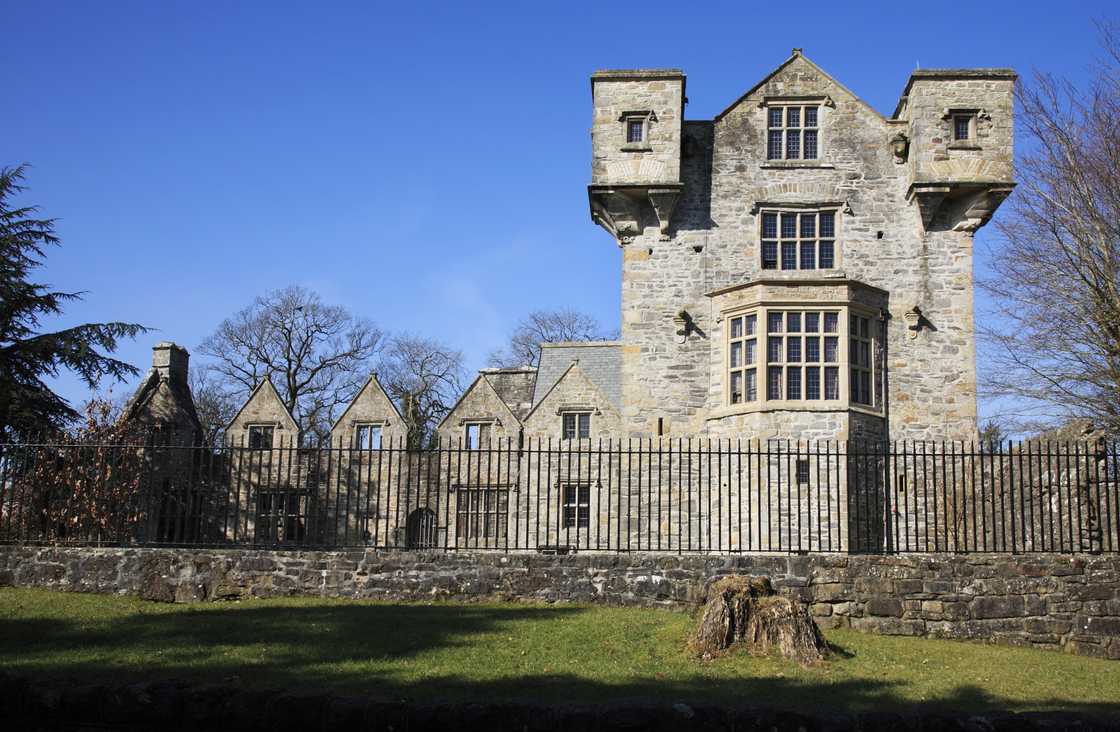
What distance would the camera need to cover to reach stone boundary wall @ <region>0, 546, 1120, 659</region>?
49.8 feet

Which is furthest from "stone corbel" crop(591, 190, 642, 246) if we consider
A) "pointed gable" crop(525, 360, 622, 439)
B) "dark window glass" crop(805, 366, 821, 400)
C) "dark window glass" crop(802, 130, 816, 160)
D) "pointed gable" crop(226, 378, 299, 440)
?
"pointed gable" crop(226, 378, 299, 440)

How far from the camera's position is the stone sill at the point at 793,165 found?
24938 mm

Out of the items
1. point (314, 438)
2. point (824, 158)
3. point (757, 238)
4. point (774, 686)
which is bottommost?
point (774, 686)

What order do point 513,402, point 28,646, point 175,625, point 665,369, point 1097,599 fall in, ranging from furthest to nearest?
1. point 513,402
2. point 665,369
3. point 1097,599
4. point 175,625
5. point 28,646

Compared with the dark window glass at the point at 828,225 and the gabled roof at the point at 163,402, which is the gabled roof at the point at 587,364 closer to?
the dark window glass at the point at 828,225

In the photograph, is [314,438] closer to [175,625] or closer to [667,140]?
[667,140]

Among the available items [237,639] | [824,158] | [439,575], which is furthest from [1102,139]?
[237,639]

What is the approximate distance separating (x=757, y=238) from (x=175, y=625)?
16.1m

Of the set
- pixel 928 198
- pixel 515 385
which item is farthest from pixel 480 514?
pixel 928 198

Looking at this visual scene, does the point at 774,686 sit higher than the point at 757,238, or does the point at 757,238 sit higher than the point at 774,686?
the point at 757,238

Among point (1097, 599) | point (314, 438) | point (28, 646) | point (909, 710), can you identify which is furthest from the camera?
point (314, 438)

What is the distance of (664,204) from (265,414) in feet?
56.6

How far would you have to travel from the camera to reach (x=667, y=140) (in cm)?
2459

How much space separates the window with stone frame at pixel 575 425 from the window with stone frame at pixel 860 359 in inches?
359
